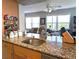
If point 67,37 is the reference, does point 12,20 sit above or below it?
above

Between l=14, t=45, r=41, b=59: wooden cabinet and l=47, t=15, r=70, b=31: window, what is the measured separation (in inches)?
163

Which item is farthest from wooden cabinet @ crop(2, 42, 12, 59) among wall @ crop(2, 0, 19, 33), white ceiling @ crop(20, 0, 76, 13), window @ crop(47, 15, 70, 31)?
window @ crop(47, 15, 70, 31)

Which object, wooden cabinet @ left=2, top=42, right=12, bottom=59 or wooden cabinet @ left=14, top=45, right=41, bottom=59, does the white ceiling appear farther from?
wooden cabinet @ left=14, top=45, right=41, bottom=59

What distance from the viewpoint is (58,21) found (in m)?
6.57

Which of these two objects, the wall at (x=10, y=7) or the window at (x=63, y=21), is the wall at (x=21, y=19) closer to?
the wall at (x=10, y=7)

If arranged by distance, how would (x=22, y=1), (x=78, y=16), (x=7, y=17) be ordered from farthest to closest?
(x=22, y=1) → (x=7, y=17) → (x=78, y=16)

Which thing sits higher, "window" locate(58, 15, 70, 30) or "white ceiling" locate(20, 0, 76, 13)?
"white ceiling" locate(20, 0, 76, 13)

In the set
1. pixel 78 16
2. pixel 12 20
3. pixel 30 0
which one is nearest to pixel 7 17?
pixel 12 20

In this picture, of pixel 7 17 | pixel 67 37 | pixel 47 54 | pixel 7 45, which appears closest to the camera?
pixel 47 54

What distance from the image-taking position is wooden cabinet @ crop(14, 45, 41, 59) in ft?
5.79

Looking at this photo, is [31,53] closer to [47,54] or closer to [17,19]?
[47,54]

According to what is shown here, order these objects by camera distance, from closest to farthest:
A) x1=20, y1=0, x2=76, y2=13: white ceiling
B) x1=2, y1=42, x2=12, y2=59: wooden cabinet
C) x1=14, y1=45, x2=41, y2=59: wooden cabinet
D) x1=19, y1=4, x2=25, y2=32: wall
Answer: x1=14, y1=45, x2=41, y2=59: wooden cabinet
x1=2, y1=42, x2=12, y2=59: wooden cabinet
x1=20, y1=0, x2=76, y2=13: white ceiling
x1=19, y1=4, x2=25, y2=32: wall

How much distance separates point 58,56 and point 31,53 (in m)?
0.57

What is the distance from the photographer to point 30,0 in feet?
10.4
